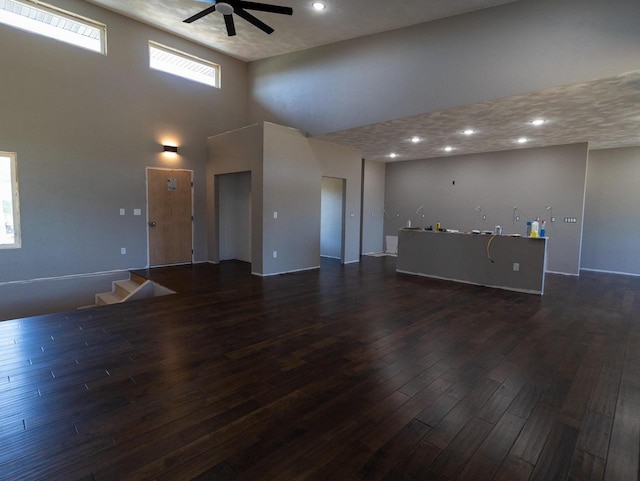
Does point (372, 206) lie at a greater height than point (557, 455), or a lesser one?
greater

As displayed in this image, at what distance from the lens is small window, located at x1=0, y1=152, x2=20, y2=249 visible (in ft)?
17.4

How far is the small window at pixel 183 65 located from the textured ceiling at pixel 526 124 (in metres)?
3.10

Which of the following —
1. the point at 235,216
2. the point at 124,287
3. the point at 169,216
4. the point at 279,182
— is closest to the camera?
the point at 124,287

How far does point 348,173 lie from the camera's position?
7969 mm

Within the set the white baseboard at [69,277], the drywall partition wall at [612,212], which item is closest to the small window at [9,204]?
the white baseboard at [69,277]

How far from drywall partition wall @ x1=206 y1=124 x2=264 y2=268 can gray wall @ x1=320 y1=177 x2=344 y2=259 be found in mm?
2504

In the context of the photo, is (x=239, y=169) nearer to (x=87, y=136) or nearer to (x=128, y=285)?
(x=87, y=136)

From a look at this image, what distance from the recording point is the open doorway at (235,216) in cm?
795

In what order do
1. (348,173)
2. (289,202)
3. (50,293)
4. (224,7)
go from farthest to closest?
(348,173)
(289,202)
(50,293)
(224,7)

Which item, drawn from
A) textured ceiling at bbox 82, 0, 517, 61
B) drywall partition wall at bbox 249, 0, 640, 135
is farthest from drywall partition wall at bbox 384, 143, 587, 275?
textured ceiling at bbox 82, 0, 517, 61

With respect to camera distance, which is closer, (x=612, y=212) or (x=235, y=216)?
(x=612, y=212)

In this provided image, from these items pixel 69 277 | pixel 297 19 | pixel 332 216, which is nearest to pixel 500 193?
pixel 332 216

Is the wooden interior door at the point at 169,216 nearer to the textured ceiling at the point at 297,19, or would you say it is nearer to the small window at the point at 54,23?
the small window at the point at 54,23

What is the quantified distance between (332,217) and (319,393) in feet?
22.2
